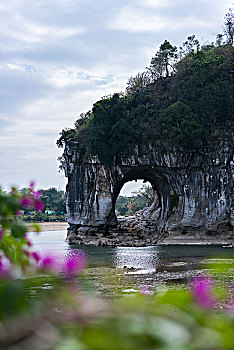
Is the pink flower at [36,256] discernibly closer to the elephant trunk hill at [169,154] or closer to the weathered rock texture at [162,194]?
the elephant trunk hill at [169,154]

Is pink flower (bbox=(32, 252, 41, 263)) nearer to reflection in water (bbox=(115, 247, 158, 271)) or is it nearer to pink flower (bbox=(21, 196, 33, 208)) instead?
pink flower (bbox=(21, 196, 33, 208))

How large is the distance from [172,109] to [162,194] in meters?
8.88

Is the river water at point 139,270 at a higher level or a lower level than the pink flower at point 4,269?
lower

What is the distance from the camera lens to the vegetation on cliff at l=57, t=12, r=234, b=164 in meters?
30.4

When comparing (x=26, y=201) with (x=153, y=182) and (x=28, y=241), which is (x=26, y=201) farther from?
(x=153, y=182)

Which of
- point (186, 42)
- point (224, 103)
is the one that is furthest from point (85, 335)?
point (186, 42)

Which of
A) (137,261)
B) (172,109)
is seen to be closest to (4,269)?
(137,261)

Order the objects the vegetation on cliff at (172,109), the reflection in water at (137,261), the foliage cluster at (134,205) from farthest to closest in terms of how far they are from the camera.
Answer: the foliage cluster at (134,205)
the vegetation on cliff at (172,109)
the reflection in water at (137,261)

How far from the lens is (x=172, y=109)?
101 feet

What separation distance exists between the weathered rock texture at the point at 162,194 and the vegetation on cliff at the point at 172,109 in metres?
1.06

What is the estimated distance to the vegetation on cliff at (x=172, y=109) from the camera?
30359 mm

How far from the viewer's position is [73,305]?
1.14 metres

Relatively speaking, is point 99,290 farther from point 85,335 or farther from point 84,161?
point 84,161

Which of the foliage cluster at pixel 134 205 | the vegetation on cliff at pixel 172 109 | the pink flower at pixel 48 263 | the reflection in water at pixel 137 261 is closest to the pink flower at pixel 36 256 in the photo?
the pink flower at pixel 48 263
